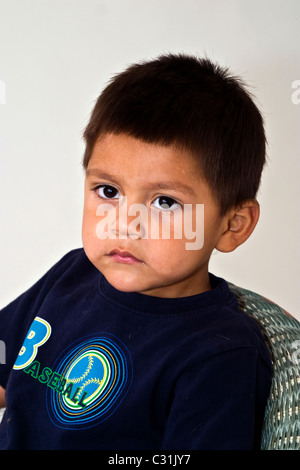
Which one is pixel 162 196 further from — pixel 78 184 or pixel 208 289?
pixel 78 184

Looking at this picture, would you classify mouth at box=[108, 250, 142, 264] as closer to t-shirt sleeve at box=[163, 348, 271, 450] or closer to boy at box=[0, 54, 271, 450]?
boy at box=[0, 54, 271, 450]

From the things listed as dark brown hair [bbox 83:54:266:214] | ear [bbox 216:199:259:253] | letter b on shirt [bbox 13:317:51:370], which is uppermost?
dark brown hair [bbox 83:54:266:214]

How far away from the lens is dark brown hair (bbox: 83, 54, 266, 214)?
0.88 metres

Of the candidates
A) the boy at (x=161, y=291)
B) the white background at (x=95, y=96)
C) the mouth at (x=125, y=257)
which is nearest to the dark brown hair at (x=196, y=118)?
the boy at (x=161, y=291)

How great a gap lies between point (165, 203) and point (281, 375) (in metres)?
0.30

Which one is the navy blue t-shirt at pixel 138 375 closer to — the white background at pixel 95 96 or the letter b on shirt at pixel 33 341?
the letter b on shirt at pixel 33 341

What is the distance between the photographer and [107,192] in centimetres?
93

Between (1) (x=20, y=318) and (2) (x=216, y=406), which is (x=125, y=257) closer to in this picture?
(2) (x=216, y=406)

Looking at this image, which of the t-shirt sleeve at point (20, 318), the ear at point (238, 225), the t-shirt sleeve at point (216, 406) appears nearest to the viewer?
the t-shirt sleeve at point (216, 406)

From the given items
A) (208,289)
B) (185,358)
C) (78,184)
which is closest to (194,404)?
(185,358)

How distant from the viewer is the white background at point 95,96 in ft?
4.61

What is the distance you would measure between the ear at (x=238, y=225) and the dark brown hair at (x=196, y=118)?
0.02 m

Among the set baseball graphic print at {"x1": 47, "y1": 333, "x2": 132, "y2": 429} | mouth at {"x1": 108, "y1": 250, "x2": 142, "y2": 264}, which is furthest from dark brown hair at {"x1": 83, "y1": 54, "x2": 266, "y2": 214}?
baseball graphic print at {"x1": 47, "y1": 333, "x2": 132, "y2": 429}

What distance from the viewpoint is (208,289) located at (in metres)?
1.02
